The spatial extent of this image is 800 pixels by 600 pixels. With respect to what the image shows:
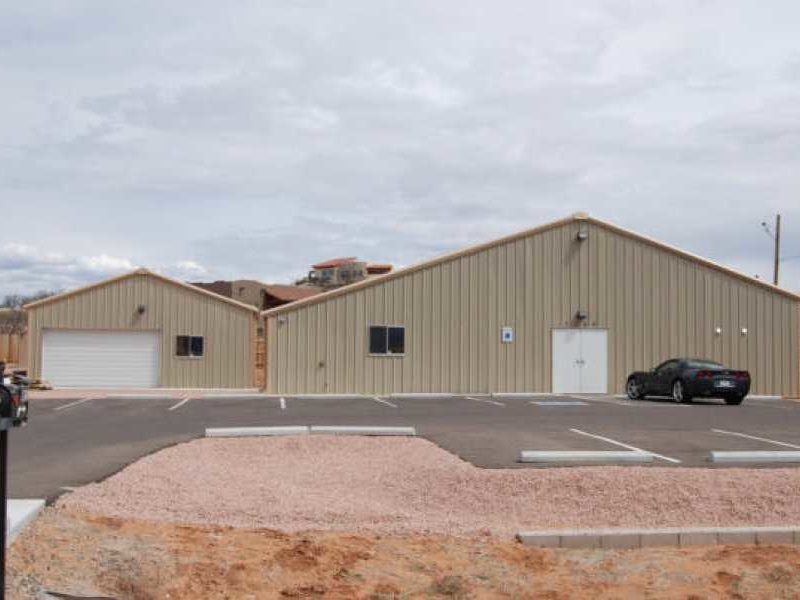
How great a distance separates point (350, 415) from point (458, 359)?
10.9m

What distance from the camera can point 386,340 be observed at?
31.0m

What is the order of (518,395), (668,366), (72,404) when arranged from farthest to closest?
(518,395) < (668,366) < (72,404)

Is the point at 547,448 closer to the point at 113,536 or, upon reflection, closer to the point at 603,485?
the point at 603,485

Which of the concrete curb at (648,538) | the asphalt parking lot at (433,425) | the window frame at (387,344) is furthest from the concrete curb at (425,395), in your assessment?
the concrete curb at (648,538)

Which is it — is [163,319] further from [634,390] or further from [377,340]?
[634,390]

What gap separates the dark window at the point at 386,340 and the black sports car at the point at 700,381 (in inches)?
331

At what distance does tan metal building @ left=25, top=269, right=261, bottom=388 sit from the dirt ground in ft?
88.4

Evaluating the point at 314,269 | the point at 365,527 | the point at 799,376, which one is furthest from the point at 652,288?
the point at 314,269

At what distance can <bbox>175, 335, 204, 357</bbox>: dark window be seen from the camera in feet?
114

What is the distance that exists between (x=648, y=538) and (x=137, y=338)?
29264mm

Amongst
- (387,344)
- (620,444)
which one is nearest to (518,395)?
(387,344)

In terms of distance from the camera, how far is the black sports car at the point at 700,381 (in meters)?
25.0

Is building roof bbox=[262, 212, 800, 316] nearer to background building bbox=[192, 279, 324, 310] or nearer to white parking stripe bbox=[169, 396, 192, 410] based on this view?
white parking stripe bbox=[169, 396, 192, 410]

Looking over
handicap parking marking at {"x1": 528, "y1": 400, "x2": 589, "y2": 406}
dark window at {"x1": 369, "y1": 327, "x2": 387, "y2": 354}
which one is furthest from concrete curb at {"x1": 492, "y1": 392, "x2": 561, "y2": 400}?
dark window at {"x1": 369, "y1": 327, "x2": 387, "y2": 354}
